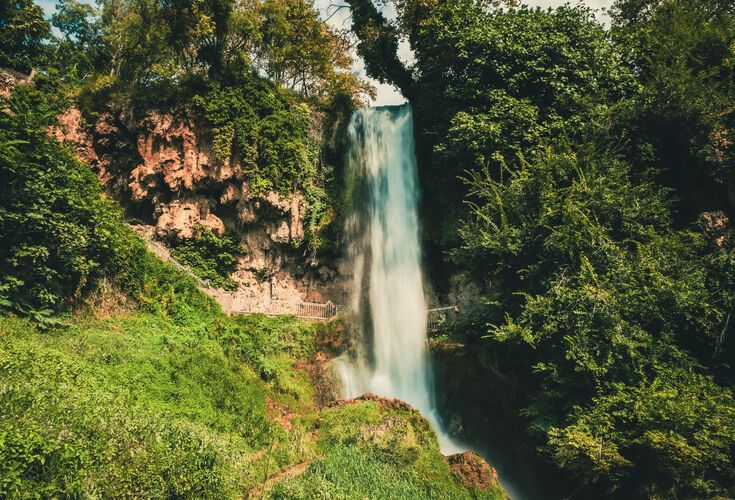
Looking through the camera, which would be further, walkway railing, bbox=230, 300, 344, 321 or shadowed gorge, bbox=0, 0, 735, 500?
walkway railing, bbox=230, 300, 344, 321

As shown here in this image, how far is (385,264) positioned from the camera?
21391 millimetres

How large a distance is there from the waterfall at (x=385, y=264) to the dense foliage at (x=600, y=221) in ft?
4.63

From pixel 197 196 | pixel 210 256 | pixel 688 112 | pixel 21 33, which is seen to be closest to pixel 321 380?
pixel 210 256

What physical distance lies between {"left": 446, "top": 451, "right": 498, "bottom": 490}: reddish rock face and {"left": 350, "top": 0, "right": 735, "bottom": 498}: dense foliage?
1815mm

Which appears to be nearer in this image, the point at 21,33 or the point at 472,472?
the point at 472,472

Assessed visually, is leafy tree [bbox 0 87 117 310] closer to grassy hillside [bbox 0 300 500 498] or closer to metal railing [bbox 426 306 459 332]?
grassy hillside [bbox 0 300 500 498]

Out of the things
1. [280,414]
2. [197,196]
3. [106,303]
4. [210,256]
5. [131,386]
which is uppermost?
[197,196]

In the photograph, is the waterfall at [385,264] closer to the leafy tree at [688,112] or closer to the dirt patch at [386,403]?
the dirt patch at [386,403]

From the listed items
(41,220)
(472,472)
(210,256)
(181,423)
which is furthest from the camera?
(210,256)

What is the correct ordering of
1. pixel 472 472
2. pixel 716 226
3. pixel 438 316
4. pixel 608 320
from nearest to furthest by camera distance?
pixel 472 472 < pixel 608 320 < pixel 716 226 < pixel 438 316

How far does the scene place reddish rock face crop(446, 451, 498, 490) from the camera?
10156mm

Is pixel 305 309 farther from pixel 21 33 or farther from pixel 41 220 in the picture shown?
pixel 21 33

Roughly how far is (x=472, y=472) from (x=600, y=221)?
896 centimetres

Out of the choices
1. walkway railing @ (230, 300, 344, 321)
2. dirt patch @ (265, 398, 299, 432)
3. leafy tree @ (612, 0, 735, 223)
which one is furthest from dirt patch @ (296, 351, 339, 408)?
leafy tree @ (612, 0, 735, 223)
